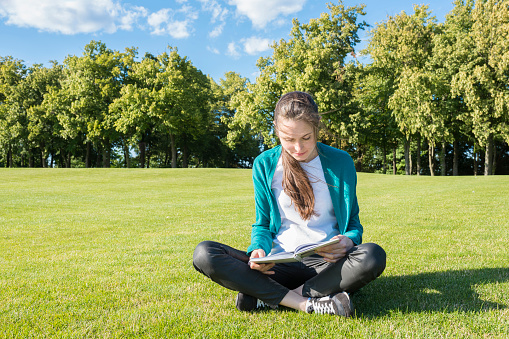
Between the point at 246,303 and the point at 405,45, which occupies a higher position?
the point at 405,45

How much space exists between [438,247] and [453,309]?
294 cm

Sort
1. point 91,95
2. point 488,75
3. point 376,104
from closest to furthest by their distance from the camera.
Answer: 1. point 488,75
2. point 376,104
3. point 91,95

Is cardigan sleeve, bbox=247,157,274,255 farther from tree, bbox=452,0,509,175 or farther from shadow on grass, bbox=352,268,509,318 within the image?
tree, bbox=452,0,509,175

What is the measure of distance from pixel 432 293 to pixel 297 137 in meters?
1.99

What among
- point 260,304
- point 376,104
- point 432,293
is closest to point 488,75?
point 376,104

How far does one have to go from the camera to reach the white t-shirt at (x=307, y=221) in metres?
3.48

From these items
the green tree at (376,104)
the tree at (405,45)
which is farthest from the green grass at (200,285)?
the tree at (405,45)

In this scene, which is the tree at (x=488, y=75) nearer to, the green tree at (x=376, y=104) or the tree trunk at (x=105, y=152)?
the green tree at (x=376, y=104)

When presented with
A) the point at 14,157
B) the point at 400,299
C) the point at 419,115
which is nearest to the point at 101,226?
the point at 400,299

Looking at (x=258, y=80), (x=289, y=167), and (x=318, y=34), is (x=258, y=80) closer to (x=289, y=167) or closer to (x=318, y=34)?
(x=318, y=34)

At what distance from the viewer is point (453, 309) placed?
10.2 ft

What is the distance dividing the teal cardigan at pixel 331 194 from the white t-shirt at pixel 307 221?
0.06 m

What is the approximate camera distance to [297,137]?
3334 mm

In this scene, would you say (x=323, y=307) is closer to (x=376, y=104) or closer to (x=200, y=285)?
(x=200, y=285)
